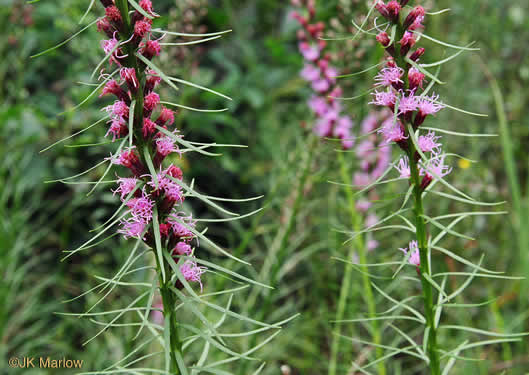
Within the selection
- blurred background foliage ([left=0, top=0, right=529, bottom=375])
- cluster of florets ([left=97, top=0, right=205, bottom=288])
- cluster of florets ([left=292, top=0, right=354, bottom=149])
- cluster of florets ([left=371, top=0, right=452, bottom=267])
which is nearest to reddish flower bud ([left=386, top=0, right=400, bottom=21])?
cluster of florets ([left=371, top=0, right=452, bottom=267])

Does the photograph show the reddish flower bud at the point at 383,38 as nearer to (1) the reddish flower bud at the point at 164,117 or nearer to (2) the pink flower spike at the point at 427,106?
(2) the pink flower spike at the point at 427,106

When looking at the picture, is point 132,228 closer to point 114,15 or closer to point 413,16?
point 114,15

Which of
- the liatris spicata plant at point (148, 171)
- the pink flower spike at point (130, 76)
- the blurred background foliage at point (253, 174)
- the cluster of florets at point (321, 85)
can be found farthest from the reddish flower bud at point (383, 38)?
the cluster of florets at point (321, 85)

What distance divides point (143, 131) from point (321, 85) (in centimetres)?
123

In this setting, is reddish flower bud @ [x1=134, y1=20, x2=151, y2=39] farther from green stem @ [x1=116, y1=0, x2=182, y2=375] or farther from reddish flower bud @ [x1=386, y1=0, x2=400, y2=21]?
reddish flower bud @ [x1=386, y1=0, x2=400, y2=21]

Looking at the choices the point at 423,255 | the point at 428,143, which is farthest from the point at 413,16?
the point at 423,255

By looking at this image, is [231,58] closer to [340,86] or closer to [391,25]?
[340,86]

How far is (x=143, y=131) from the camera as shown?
0.72 meters

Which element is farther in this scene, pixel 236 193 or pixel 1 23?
pixel 236 193

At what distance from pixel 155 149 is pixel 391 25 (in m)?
0.41

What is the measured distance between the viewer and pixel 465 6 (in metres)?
3.92

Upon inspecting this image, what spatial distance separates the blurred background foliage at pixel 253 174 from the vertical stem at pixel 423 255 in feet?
2.64

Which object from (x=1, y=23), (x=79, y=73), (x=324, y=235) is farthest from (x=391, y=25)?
(x=1, y=23)

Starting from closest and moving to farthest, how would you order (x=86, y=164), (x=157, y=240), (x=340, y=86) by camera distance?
(x=157, y=240)
(x=340, y=86)
(x=86, y=164)
